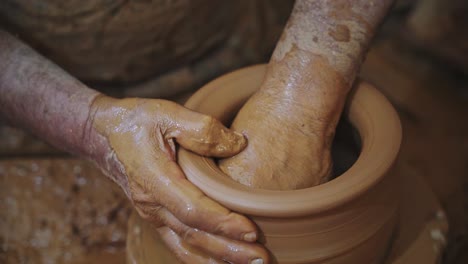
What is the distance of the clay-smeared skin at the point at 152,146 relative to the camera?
1.22 meters

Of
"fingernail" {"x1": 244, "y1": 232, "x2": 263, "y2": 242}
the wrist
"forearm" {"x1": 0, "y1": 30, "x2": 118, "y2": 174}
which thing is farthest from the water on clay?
"fingernail" {"x1": 244, "y1": 232, "x2": 263, "y2": 242}

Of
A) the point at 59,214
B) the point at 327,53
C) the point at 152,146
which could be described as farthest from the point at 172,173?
the point at 59,214

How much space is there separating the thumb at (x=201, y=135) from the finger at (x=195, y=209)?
6 centimetres

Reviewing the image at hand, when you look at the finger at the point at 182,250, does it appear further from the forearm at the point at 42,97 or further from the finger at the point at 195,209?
the forearm at the point at 42,97

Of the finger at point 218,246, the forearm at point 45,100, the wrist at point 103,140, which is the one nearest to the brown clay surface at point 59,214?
the forearm at point 45,100

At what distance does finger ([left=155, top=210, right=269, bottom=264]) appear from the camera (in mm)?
1218

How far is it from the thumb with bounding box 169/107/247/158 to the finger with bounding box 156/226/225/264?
0.67ft

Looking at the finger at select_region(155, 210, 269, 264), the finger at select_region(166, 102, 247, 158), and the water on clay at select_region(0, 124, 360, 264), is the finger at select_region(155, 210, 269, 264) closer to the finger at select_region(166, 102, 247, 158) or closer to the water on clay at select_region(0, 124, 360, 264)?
the finger at select_region(166, 102, 247, 158)

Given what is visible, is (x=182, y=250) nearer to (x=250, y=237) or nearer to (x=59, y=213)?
(x=250, y=237)

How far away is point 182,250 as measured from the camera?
4.33 feet

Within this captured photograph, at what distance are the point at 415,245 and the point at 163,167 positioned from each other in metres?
0.66

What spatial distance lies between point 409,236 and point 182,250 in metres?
0.58

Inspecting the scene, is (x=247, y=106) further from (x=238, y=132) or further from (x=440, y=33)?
(x=440, y=33)

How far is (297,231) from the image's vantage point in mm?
1217
